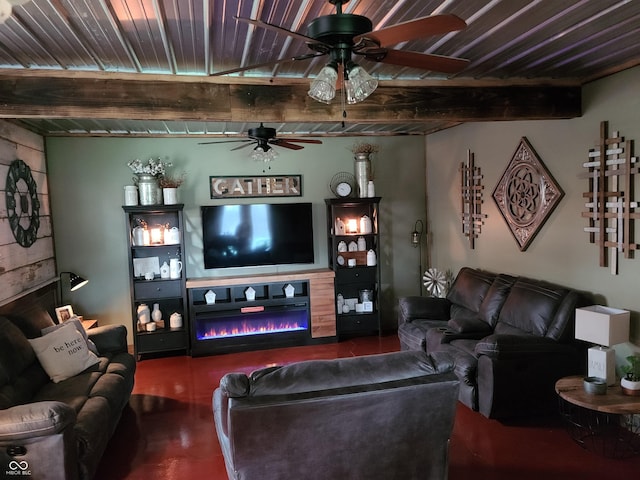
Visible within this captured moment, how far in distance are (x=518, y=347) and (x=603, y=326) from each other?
2.04 feet

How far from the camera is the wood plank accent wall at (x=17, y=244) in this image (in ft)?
Result: 13.5

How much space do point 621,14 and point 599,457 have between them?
9.02 feet

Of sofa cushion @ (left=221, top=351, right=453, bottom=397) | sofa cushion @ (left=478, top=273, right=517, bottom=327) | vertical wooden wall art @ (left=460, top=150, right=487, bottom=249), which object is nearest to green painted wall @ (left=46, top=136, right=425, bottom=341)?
vertical wooden wall art @ (left=460, top=150, right=487, bottom=249)

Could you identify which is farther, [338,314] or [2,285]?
[338,314]

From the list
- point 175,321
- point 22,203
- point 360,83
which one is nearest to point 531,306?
point 360,83

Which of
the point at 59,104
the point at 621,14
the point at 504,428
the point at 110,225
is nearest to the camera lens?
the point at 621,14

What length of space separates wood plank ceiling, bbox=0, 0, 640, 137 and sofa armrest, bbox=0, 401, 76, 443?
1.80 metres

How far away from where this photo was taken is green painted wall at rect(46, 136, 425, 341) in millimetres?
5602

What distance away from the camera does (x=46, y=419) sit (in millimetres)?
2588

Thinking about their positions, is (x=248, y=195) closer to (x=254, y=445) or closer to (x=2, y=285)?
(x=2, y=285)

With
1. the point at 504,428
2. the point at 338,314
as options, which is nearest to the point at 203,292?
the point at 338,314

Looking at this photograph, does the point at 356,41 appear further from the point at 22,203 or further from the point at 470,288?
the point at 22,203

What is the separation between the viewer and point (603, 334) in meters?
3.27

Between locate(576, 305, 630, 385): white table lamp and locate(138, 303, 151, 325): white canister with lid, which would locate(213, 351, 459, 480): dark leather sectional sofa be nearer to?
locate(576, 305, 630, 385): white table lamp
